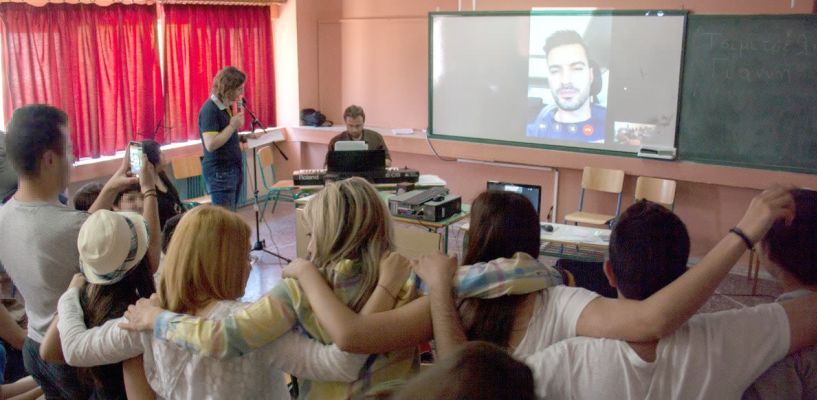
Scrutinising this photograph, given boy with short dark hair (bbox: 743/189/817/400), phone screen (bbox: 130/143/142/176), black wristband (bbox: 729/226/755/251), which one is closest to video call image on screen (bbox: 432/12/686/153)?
phone screen (bbox: 130/143/142/176)

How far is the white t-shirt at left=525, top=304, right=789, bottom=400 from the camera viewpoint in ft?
4.18

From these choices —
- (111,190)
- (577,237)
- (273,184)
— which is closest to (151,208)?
(111,190)

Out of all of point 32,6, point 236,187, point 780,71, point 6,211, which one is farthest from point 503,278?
point 32,6

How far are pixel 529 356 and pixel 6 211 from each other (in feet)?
5.29

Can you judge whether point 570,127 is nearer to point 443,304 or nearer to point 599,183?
point 599,183

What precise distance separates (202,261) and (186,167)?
464 cm

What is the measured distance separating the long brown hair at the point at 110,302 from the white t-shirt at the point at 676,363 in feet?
3.54

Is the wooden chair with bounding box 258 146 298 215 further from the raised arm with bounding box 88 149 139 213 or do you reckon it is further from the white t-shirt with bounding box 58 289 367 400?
the white t-shirt with bounding box 58 289 367 400

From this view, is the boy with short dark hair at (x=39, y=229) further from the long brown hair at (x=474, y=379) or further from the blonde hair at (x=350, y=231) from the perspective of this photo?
the long brown hair at (x=474, y=379)

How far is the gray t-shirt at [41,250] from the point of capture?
1995 millimetres

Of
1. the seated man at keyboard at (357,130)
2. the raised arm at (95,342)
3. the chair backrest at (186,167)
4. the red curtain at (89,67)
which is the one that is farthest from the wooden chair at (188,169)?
the raised arm at (95,342)

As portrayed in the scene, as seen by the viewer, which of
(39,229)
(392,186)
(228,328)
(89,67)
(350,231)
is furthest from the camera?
(89,67)

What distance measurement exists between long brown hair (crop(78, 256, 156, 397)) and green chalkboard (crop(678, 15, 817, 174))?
4.67 metres

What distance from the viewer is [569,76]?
19.2 ft
